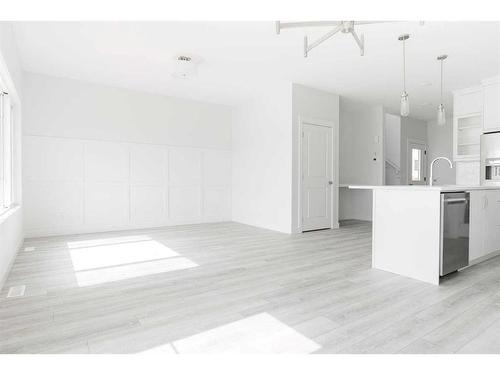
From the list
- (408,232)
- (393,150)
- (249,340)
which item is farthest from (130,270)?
(393,150)

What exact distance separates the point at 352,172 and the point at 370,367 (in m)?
6.66

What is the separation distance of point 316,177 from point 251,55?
8.48 feet

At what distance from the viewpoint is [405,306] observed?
7.36 ft

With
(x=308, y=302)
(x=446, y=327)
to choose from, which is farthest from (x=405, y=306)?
(x=308, y=302)

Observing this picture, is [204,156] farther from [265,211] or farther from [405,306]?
[405,306]

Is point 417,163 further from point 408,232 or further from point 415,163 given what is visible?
point 408,232

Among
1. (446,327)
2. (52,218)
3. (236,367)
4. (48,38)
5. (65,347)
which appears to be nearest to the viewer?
(236,367)

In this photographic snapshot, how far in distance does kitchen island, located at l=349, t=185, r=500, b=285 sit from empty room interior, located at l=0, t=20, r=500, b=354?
0.8 inches

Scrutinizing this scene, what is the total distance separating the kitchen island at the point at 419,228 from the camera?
9.12 feet

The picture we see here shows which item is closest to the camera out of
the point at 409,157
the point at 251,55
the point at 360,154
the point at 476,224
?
the point at 476,224

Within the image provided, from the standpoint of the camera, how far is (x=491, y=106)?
16.4 ft

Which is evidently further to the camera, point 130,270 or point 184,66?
point 184,66

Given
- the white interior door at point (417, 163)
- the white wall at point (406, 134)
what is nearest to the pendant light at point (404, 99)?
the white wall at point (406, 134)

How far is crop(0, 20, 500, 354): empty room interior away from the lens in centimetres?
201
